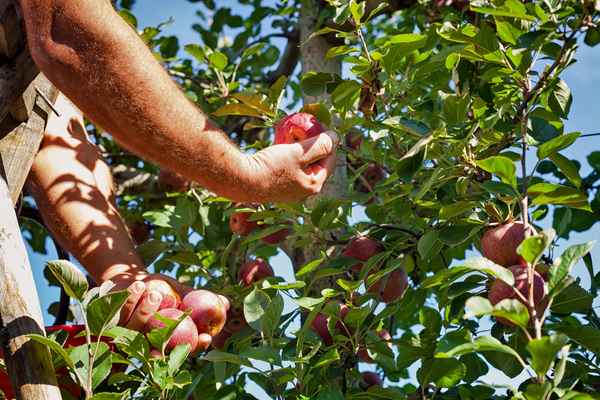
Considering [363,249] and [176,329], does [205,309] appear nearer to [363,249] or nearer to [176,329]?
[176,329]

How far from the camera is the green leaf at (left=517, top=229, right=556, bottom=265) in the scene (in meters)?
0.70

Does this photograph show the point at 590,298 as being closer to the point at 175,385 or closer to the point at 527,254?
the point at 527,254

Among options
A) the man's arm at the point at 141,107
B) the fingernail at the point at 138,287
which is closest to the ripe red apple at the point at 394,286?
the man's arm at the point at 141,107

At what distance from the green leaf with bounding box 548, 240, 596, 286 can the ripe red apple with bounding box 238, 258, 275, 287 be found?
1.15 m

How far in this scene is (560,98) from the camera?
3.47ft

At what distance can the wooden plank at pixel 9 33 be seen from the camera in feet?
3.40

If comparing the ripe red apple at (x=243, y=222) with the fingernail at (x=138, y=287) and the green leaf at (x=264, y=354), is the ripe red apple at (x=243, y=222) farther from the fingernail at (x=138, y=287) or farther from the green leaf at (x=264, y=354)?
the green leaf at (x=264, y=354)

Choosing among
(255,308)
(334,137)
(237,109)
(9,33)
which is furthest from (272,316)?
(9,33)

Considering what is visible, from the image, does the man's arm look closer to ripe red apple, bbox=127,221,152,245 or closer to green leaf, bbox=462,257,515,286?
green leaf, bbox=462,257,515,286

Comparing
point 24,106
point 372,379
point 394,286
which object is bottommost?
point 372,379

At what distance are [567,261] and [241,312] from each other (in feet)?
3.93

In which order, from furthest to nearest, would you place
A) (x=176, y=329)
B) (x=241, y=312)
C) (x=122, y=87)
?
(x=241, y=312) → (x=176, y=329) → (x=122, y=87)

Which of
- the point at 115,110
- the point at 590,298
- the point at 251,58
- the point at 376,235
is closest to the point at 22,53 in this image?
the point at 115,110

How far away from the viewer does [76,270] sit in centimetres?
88
